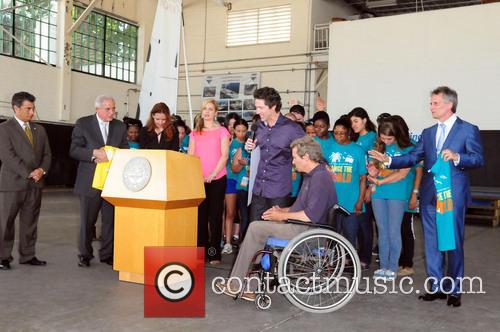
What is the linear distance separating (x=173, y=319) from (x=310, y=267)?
2.74ft

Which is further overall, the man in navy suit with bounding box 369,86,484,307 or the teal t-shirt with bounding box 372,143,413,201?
the teal t-shirt with bounding box 372,143,413,201

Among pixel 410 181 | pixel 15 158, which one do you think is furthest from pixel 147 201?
pixel 410 181

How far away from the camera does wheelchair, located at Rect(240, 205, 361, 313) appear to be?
2.92m

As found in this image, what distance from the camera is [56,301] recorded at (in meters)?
3.15

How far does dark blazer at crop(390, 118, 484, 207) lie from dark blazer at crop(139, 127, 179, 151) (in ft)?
6.83

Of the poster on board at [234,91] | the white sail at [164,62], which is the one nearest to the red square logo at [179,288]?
the white sail at [164,62]

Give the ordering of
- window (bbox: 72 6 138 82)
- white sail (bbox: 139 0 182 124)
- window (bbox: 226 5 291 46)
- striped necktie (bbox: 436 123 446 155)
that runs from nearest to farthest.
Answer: striped necktie (bbox: 436 123 446 155) → white sail (bbox: 139 0 182 124) → window (bbox: 72 6 138 82) → window (bbox: 226 5 291 46)

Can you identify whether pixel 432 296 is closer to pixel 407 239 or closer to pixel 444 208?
pixel 444 208

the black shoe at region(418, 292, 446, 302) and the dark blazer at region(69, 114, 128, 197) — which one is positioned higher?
the dark blazer at region(69, 114, 128, 197)

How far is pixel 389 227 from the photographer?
158 inches

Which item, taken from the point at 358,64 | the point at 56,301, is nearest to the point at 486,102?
the point at 358,64

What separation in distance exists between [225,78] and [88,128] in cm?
1177

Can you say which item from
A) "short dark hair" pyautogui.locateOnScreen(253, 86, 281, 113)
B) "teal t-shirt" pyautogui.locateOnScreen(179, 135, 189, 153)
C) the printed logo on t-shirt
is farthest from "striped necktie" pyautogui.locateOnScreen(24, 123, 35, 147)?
the printed logo on t-shirt

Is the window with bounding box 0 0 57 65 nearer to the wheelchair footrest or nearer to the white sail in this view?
the white sail
